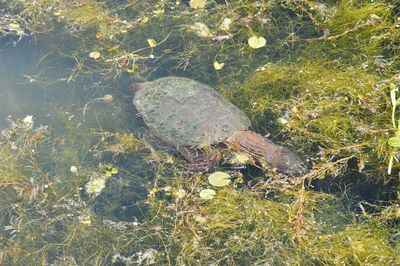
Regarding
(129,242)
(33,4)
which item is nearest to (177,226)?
(129,242)

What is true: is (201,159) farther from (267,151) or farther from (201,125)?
(267,151)

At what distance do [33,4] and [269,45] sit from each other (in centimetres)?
254

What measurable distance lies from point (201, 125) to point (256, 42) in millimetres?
1067

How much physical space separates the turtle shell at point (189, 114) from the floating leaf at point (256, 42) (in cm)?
62

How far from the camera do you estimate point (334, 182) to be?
136 inches

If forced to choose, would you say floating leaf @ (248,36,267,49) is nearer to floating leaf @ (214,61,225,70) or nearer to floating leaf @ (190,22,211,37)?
floating leaf @ (214,61,225,70)

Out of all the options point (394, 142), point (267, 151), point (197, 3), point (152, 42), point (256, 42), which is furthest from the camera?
point (197, 3)

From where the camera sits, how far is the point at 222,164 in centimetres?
364

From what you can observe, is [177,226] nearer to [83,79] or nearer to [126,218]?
[126,218]

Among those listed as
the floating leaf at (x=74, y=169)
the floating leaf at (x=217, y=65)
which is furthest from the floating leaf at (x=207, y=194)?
the floating leaf at (x=217, y=65)

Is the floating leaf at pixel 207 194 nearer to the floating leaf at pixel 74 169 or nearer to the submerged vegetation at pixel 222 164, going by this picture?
the submerged vegetation at pixel 222 164

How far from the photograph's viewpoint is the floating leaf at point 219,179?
11.0 ft

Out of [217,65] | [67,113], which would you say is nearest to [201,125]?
[217,65]

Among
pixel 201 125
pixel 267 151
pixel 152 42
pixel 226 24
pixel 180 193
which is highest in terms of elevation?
pixel 226 24
